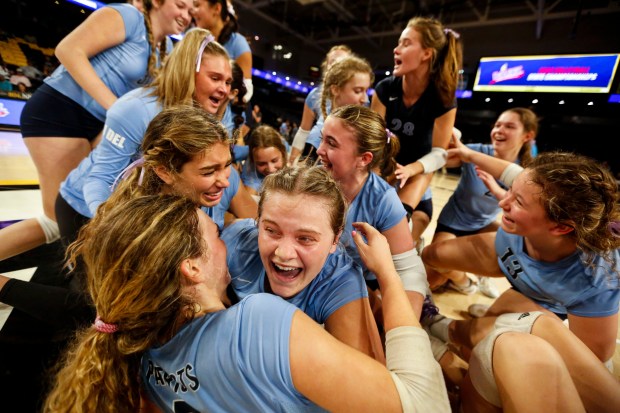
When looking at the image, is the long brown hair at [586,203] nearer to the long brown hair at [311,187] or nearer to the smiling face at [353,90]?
the long brown hair at [311,187]

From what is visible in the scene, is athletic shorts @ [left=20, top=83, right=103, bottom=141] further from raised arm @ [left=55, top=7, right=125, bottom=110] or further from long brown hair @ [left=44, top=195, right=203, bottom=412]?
long brown hair @ [left=44, top=195, right=203, bottom=412]

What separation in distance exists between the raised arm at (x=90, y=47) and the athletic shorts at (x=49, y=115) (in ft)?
0.65

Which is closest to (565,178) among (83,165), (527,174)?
(527,174)

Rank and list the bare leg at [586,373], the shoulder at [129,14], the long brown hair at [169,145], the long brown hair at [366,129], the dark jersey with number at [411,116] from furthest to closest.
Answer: the dark jersey with number at [411,116]
the shoulder at [129,14]
the long brown hair at [366,129]
the long brown hair at [169,145]
the bare leg at [586,373]

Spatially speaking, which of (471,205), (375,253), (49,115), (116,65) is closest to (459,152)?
(471,205)

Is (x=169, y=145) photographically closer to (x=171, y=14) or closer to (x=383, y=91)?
(x=171, y=14)

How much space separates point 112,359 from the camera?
2.63 feet

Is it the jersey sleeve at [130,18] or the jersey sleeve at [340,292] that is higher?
the jersey sleeve at [130,18]

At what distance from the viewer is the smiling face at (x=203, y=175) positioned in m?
1.38

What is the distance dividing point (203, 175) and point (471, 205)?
7.42 ft

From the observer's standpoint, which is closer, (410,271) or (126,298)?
(126,298)

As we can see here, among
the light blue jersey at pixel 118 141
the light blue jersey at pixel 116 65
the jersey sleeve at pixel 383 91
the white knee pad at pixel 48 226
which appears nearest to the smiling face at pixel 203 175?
the light blue jersey at pixel 118 141

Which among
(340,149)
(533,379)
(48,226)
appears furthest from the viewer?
(48,226)

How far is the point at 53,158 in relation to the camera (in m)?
1.82
